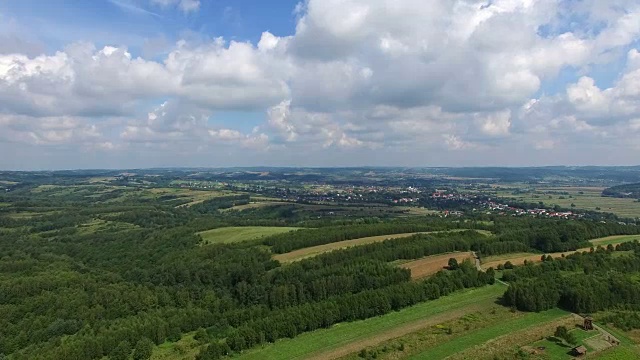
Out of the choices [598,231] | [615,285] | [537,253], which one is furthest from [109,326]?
[598,231]

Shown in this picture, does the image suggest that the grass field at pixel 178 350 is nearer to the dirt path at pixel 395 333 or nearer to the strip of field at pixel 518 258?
the dirt path at pixel 395 333

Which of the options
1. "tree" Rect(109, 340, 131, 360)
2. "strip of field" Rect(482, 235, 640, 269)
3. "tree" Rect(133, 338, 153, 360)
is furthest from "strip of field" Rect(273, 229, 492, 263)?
"tree" Rect(109, 340, 131, 360)

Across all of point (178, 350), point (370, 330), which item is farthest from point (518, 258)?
point (178, 350)

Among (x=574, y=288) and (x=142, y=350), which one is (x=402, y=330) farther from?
(x=142, y=350)

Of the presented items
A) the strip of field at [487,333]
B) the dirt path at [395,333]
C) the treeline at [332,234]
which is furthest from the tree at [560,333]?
the treeline at [332,234]

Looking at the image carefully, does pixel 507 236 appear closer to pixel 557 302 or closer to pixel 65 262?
pixel 557 302

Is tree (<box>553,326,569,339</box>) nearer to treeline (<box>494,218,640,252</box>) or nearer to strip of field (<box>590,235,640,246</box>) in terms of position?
treeline (<box>494,218,640,252</box>)
